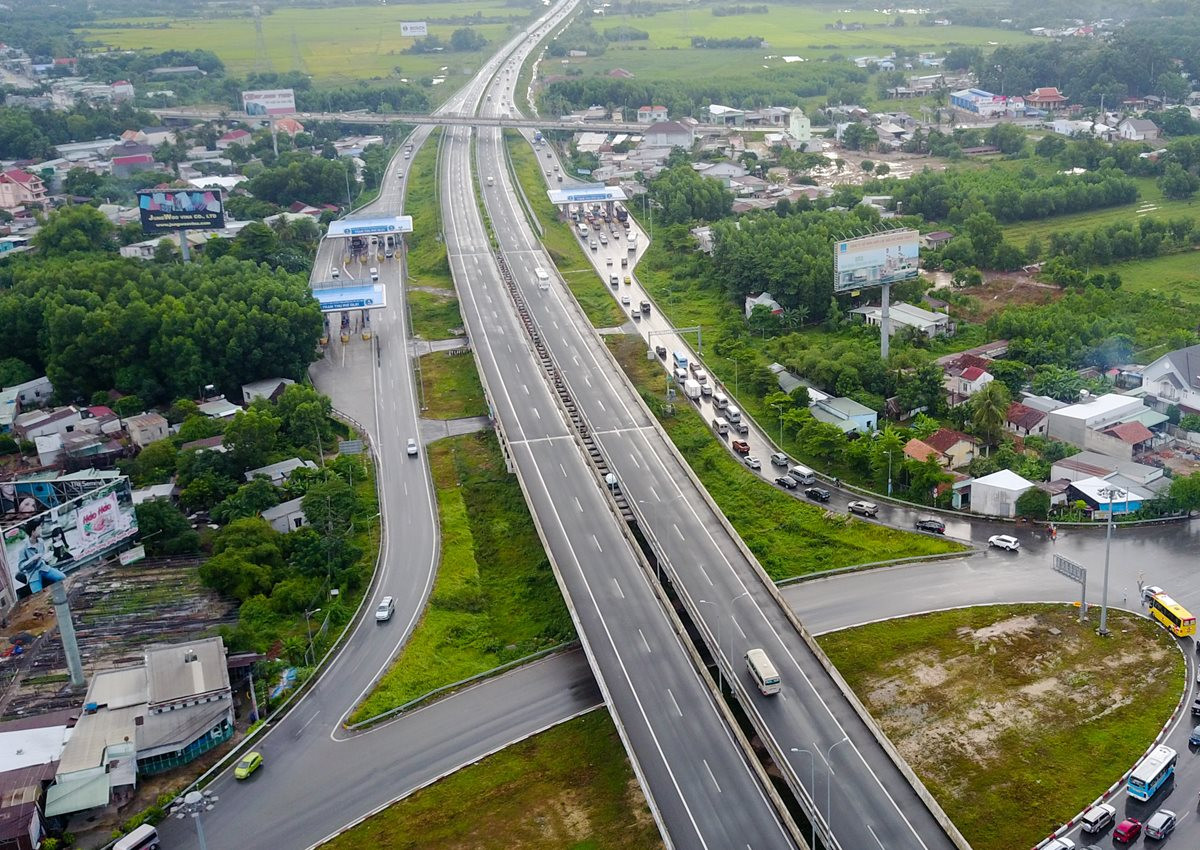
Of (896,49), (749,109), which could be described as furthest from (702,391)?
(896,49)

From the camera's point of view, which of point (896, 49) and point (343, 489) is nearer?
point (343, 489)

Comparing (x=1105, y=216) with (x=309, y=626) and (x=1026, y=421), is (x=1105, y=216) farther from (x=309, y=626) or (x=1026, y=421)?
(x=309, y=626)

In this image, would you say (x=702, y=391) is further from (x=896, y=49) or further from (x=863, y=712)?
(x=896, y=49)

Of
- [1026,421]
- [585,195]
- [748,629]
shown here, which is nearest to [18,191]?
[585,195]

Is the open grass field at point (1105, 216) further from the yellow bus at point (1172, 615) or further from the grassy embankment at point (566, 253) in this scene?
the yellow bus at point (1172, 615)

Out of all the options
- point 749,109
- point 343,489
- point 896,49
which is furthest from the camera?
point 896,49

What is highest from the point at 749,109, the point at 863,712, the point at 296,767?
the point at 749,109
